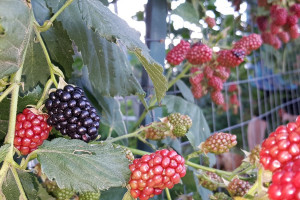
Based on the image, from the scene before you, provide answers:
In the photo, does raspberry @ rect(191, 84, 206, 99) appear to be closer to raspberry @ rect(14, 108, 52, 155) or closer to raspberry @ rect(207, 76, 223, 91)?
raspberry @ rect(207, 76, 223, 91)

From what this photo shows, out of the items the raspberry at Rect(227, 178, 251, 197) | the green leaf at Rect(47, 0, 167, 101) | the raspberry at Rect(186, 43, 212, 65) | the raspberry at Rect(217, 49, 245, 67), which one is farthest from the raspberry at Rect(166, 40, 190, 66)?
the raspberry at Rect(227, 178, 251, 197)

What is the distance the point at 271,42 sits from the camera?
6.31 feet

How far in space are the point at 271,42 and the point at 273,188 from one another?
1.73 metres

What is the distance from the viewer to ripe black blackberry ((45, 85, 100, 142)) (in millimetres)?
493

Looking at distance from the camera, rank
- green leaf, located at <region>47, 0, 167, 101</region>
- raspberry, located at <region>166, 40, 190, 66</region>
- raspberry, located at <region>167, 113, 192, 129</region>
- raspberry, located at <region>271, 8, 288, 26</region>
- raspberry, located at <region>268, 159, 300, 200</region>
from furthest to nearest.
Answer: raspberry, located at <region>271, 8, 288, 26</region> < raspberry, located at <region>166, 40, 190, 66</region> < raspberry, located at <region>167, 113, 192, 129</region> < green leaf, located at <region>47, 0, 167, 101</region> < raspberry, located at <region>268, 159, 300, 200</region>

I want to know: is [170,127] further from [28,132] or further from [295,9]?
[295,9]

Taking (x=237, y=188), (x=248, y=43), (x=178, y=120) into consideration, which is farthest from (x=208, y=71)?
(x=237, y=188)

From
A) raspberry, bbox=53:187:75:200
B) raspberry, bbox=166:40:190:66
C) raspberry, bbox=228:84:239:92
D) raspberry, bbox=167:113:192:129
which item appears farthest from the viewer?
raspberry, bbox=228:84:239:92

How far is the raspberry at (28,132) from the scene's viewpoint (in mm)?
478

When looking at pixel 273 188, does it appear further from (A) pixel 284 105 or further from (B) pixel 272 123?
(A) pixel 284 105

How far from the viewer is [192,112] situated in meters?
1.05

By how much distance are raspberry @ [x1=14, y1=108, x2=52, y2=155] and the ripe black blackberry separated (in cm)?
2

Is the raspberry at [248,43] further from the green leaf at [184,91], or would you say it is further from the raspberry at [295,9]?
the raspberry at [295,9]

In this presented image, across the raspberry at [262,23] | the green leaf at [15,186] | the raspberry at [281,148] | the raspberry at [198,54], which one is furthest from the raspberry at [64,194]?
the raspberry at [262,23]
